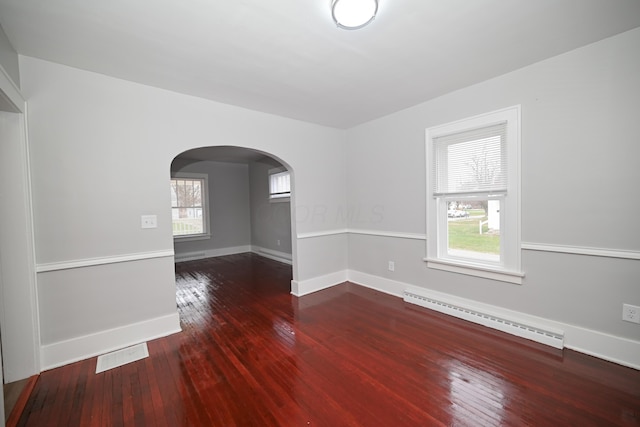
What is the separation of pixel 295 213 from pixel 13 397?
2987 millimetres

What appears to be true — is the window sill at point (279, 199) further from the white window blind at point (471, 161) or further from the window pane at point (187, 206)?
the white window blind at point (471, 161)

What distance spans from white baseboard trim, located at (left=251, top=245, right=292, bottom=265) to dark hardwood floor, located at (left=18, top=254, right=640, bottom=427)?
2985mm

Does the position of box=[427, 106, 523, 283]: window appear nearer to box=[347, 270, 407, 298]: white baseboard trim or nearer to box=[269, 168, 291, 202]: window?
box=[347, 270, 407, 298]: white baseboard trim

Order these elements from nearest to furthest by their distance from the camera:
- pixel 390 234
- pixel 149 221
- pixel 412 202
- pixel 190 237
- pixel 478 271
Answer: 1. pixel 149 221
2. pixel 478 271
3. pixel 412 202
4. pixel 390 234
5. pixel 190 237

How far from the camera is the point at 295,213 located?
148 inches

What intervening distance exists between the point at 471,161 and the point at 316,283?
2.67 metres

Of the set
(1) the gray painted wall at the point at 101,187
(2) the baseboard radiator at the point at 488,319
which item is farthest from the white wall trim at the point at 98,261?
(2) the baseboard radiator at the point at 488,319

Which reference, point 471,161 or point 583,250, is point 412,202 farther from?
point 583,250

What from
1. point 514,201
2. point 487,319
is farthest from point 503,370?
point 514,201

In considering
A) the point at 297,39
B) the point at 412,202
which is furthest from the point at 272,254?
the point at 297,39

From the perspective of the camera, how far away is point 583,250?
2.20 metres

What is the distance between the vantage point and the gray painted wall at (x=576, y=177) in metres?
2.01

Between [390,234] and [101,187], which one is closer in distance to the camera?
[101,187]

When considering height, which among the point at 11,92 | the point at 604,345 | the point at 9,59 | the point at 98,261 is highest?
the point at 9,59
